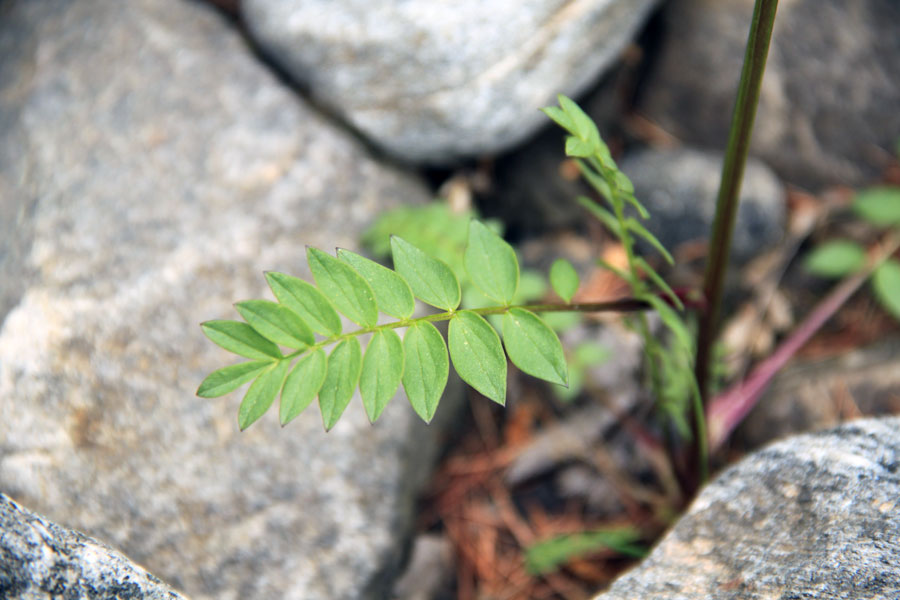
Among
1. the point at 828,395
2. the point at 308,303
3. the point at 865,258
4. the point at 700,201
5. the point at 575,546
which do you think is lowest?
the point at 575,546

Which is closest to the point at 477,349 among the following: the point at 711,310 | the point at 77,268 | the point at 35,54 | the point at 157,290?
the point at 711,310

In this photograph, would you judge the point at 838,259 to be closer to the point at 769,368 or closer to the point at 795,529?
the point at 769,368

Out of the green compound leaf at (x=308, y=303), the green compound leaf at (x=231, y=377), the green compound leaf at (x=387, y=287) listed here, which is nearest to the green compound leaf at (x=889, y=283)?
the green compound leaf at (x=387, y=287)

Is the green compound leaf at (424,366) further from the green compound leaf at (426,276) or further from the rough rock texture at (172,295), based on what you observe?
the rough rock texture at (172,295)

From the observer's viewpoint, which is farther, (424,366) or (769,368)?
(769,368)

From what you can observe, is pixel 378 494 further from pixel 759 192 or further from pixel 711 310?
pixel 759 192

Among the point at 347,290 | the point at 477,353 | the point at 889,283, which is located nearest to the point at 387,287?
the point at 347,290

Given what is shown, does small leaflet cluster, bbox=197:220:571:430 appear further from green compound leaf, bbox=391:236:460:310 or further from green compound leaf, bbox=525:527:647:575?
green compound leaf, bbox=525:527:647:575

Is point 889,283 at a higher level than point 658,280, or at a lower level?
lower
